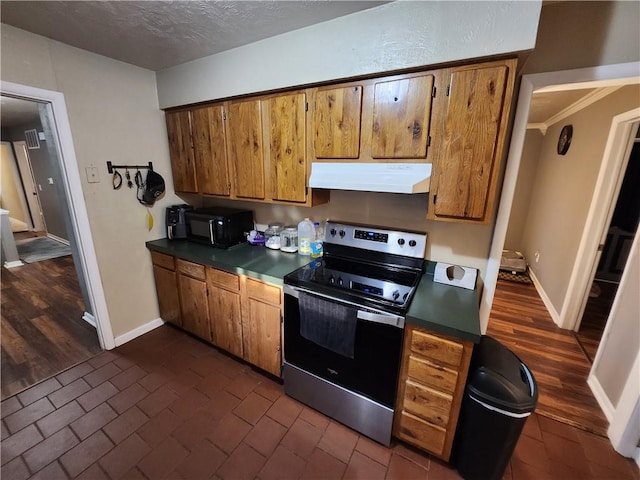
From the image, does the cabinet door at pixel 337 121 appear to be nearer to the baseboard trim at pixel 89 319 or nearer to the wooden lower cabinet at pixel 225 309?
the wooden lower cabinet at pixel 225 309

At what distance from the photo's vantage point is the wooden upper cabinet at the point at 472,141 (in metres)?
1.25

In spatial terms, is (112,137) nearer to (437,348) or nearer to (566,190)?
(437,348)

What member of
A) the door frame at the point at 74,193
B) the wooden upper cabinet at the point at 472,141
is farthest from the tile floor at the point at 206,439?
the wooden upper cabinet at the point at 472,141

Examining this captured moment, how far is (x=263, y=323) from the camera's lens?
1.91 m

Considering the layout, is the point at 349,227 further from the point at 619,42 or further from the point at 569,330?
the point at 569,330

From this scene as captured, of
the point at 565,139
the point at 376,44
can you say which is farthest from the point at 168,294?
the point at 565,139

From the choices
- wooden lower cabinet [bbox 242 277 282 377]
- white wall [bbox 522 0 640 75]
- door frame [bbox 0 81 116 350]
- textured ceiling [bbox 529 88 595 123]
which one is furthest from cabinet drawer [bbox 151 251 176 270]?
textured ceiling [bbox 529 88 595 123]

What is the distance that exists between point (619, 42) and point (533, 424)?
2.20 m

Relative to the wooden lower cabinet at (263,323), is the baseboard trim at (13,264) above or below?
below

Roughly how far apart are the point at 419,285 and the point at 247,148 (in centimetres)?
158

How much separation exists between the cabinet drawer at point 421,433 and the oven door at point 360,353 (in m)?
0.12

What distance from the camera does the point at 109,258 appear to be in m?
2.28

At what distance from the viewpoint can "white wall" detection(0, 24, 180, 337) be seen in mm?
1776

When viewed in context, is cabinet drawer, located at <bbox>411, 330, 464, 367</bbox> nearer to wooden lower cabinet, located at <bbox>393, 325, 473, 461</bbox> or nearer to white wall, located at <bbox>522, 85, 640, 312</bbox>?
wooden lower cabinet, located at <bbox>393, 325, 473, 461</bbox>
